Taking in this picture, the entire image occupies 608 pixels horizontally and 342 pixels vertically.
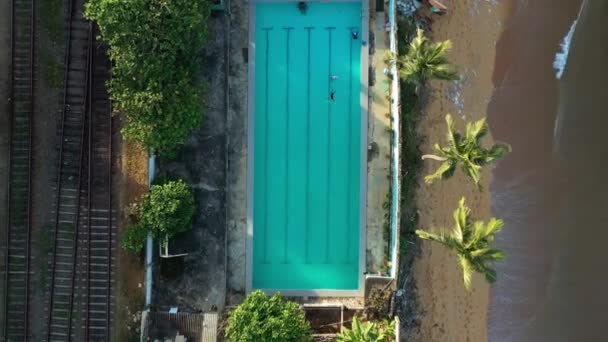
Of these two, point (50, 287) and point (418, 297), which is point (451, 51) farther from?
point (50, 287)

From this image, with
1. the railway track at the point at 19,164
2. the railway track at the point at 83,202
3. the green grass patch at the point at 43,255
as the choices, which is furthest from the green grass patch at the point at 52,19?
the green grass patch at the point at 43,255


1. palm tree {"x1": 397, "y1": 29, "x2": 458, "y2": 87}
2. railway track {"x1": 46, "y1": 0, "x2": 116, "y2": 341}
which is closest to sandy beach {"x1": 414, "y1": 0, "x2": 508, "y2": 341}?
palm tree {"x1": 397, "y1": 29, "x2": 458, "y2": 87}

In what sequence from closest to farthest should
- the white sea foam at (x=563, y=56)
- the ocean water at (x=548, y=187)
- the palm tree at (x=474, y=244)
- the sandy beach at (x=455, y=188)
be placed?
the palm tree at (x=474, y=244)
the sandy beach at (x=455, y=188)
the ocean water at (x=548, y=187)
the white sea foam at (x=563, y=56)

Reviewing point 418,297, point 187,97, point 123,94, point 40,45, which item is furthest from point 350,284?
point 40,45

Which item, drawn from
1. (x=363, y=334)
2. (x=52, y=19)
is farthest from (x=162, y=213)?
(x=52, y=19)

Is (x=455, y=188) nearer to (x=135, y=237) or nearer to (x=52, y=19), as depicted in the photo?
(x=135, y=237)

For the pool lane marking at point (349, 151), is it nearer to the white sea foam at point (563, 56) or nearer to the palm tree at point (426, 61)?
the palm tree at point (426, 61)
